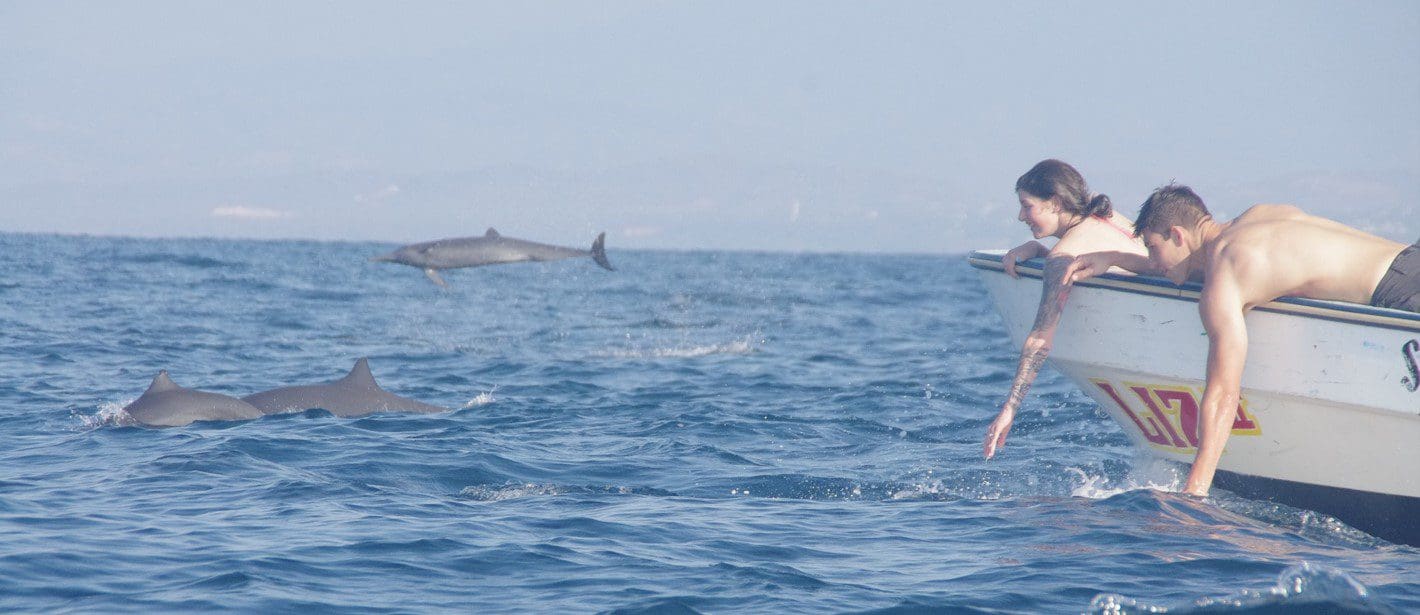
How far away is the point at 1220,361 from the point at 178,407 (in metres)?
8.03

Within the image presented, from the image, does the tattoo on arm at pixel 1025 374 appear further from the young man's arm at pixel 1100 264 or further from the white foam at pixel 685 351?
the white foam at pixel 685 351

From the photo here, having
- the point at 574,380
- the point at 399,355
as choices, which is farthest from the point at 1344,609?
the point at 399,355

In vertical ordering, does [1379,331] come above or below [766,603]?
above

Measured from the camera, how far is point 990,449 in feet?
23.8

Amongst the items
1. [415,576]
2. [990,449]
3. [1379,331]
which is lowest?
[415,576]

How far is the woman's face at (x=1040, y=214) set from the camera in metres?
7.79

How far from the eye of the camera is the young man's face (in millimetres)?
7066

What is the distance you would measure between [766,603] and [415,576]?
5.55ft

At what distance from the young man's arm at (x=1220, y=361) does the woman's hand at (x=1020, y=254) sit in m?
1.34

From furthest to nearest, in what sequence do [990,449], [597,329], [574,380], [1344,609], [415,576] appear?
[597,329] < [574,380] < [990,449] < [415,576] < [1344,609]

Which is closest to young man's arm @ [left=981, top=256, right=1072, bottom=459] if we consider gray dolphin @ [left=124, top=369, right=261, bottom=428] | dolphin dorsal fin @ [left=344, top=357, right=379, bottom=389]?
dolphin dorsal fin @ [left=344, top=357, right=379, bottom=389]

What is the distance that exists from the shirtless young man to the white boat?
0.60ft

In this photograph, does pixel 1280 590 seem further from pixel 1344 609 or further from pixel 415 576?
pixel 415 576

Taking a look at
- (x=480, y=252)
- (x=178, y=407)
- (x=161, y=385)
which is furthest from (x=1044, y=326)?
(x=480, y=252)
